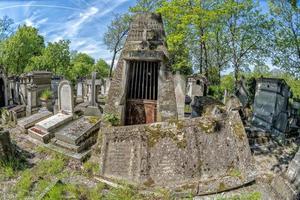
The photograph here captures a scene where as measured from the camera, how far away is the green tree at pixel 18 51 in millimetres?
26328

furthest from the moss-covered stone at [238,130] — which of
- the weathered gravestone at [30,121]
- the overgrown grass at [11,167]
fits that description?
the weathered gravestone at [30,121]

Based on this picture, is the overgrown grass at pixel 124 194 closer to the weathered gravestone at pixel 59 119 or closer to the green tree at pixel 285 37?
the weathered gravestone at pixel 59 119

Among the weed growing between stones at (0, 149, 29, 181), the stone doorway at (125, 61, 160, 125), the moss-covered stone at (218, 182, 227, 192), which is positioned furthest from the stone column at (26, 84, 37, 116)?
the moss-covered stone at (218, 182, 227, 192)

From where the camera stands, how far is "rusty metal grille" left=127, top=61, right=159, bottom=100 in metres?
8.38

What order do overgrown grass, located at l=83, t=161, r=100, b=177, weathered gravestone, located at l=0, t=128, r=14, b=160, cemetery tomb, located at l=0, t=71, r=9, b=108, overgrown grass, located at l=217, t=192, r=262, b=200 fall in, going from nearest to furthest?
overgrown grass, located at l=217, t=192, r=262, b=200
overgrown grass, located at l=83, t=161, r=100, b=177
weathered gravestone, located at l=0, t=128, r=14, b=160
cemetery tomb, located at l=0, t=71, r=9, b=108

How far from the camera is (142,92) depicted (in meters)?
8.66

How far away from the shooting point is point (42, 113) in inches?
466

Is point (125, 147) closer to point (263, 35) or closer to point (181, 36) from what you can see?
point (181, 36)

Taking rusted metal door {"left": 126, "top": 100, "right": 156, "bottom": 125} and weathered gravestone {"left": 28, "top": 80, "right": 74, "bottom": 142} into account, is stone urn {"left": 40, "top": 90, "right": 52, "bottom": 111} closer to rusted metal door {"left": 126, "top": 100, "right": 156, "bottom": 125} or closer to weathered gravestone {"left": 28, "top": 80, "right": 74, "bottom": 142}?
weathered gravestone {"left": 28, "top": 80, "right": 74, "bottom": 142}

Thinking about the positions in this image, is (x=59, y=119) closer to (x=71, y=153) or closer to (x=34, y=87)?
(x=71, y=153)

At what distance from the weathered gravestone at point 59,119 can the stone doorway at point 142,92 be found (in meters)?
3.30

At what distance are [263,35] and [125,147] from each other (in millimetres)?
16157

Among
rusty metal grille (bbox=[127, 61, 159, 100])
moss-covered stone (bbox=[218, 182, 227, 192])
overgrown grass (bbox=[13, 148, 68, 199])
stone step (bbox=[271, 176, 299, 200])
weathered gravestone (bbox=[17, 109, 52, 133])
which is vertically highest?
rusty metal grille (bbox=[127, 61, 159, 100])

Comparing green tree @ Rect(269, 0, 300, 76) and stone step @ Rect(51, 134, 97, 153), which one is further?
green tree @ Rect(269, 0, 300, 76)
